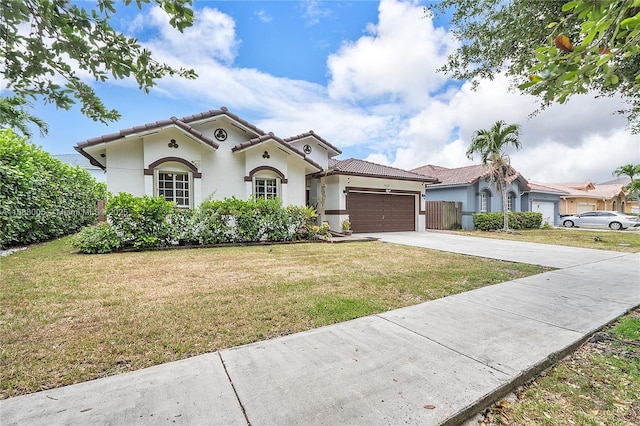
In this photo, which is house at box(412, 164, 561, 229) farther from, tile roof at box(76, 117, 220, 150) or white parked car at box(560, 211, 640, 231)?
tile roof at box(76, 117, 220, 150)

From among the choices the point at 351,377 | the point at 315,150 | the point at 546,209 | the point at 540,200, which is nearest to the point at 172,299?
the point at 351,377

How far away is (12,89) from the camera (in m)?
2.02

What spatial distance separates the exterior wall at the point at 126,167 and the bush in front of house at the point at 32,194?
75cm

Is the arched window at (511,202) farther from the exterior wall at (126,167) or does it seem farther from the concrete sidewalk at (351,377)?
the exterior wall at (126,167)

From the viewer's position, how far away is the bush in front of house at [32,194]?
8086mm

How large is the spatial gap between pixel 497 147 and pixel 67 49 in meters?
20.9

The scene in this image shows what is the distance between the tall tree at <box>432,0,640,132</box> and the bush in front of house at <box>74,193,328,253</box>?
7613mm

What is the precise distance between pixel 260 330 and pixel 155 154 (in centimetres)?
1031

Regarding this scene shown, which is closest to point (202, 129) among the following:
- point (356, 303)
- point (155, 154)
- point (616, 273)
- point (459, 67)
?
point (155, 154)

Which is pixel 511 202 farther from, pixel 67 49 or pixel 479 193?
pixel 67 49

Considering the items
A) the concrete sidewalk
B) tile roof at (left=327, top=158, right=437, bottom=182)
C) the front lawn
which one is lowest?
the concrete sidewalk

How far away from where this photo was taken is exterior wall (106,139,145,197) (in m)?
11.0

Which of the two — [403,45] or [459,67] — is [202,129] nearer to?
[403,45]

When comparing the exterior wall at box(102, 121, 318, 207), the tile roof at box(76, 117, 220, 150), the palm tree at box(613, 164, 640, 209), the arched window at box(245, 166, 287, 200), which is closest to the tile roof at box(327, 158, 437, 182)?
the exterior wall at box(102, 121, 318, 207)
